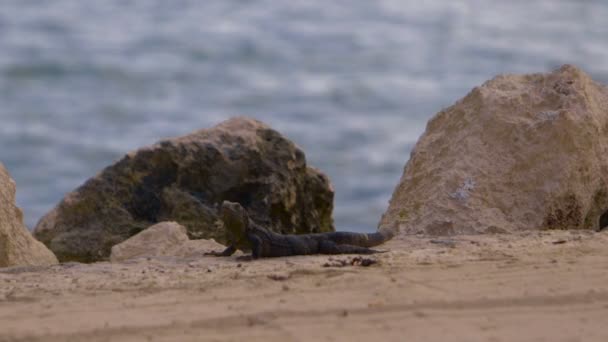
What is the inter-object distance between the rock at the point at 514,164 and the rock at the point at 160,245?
126 centimetres

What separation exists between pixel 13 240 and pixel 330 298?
10.0 ft

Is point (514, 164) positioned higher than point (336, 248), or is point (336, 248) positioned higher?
point (514, 164)

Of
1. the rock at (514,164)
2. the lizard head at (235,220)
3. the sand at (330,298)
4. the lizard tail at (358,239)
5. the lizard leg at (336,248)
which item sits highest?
the rock at (514,164)

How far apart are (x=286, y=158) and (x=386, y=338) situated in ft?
16.3

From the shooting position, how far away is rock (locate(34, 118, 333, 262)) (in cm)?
986

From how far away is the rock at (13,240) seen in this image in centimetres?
797

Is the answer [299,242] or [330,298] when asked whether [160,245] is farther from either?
[330,298]

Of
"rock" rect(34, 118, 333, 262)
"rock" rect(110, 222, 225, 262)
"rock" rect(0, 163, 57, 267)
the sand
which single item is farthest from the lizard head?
"rock" rect(34, 118, 333, 262)

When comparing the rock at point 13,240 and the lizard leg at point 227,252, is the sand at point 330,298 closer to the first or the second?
the lizard leg at point 227,252

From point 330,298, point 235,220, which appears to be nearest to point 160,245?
point 235,220

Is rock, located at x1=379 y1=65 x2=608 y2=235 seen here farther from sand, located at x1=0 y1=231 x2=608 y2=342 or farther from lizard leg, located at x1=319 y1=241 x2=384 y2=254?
sand, located at x1=0 y1=231 x2=608 y2=342

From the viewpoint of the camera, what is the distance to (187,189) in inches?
394

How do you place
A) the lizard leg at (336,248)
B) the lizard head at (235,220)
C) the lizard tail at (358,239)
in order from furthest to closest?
the lizard head at (235,220)
the lizard tail at (358,239)
the lizard leg at (336,248)

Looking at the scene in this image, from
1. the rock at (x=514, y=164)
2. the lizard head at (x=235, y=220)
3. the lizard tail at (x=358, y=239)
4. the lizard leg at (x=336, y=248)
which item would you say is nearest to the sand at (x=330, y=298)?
the lizard leg at (x=336, y=248)
